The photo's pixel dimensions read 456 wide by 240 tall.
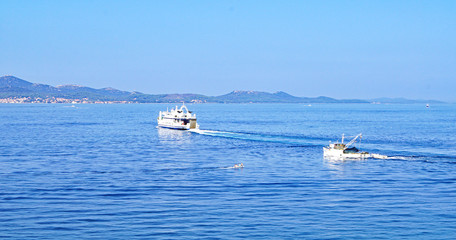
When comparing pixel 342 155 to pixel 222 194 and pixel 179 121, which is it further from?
pixel 179 121

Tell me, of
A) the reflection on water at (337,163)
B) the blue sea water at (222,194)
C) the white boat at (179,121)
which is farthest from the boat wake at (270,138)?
the reflection on water at (337,163)

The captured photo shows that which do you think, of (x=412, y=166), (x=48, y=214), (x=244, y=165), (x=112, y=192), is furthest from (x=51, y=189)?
(x=412, y=166)

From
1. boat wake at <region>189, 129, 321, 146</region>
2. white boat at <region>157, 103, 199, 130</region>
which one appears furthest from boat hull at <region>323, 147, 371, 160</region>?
white boat at <region>157, 103, 199, 130</region>

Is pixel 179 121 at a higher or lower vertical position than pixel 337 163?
higher

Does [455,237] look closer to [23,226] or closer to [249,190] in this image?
[249,190]

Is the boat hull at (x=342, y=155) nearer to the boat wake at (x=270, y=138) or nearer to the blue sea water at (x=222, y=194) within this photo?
the blue sea water at (x=222, y=194)

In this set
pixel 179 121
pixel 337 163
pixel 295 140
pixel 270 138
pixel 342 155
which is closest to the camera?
pixel 337 163

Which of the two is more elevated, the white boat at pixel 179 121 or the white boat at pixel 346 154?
the white boat at pixel 179 121

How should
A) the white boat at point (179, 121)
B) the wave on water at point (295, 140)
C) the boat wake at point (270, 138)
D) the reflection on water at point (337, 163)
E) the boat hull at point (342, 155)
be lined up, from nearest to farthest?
the reflection on water at point (337, 163), the boat hull at point (342, 155), the wave on water at point (295, 140), the boat wake at point (270, 138), the white boat at point (179, 121)

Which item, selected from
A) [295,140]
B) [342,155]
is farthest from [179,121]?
[342,155]

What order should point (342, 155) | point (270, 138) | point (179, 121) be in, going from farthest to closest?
point (179, 121)
point (270, 138)
point (342, 155)

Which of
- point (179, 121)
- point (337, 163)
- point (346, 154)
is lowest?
point (337, 163)

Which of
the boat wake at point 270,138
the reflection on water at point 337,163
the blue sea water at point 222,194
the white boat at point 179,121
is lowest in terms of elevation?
the blue sea water at point 222,194

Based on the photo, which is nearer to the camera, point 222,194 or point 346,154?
point 222,194
